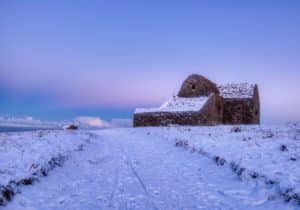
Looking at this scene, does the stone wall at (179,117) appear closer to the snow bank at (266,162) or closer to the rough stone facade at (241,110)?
the rough stone facade at (241,110)

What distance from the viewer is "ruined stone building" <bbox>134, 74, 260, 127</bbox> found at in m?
44.2

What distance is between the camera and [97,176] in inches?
401

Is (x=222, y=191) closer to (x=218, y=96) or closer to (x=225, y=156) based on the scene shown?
(x=225, y=156)

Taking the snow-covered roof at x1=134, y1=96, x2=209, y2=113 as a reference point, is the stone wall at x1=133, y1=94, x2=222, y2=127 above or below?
below

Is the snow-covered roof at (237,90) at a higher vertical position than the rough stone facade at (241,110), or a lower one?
higher

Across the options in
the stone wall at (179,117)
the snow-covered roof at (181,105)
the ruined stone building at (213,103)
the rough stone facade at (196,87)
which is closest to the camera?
the stone wall at (179,117)

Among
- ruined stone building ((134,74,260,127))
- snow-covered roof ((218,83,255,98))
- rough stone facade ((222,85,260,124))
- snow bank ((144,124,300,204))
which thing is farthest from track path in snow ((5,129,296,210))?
snow-covered roof ((218,83,255,98))

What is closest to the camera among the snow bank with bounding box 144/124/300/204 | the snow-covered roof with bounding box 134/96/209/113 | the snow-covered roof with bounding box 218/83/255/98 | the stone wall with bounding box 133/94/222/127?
the snow bank with bounding box 144/124/300/204

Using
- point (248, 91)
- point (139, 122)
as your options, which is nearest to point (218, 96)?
point (248, 91)

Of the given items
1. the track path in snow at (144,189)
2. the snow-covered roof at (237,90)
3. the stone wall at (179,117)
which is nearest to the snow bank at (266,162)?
the track path in snow at (144,189)

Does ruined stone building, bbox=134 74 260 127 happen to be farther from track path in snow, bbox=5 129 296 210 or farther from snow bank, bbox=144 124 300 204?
track path in snow, bbox=5 129 296 210

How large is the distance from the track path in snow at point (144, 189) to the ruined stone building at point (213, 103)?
3201 cm

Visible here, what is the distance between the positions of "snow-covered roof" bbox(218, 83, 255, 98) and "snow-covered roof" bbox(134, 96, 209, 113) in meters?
6.24

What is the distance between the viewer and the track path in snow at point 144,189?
7023 mm
